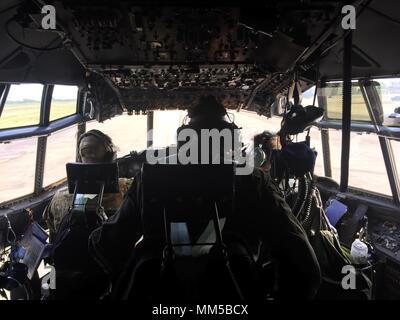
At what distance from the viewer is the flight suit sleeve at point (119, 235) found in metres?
1.07

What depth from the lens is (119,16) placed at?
1.18 m

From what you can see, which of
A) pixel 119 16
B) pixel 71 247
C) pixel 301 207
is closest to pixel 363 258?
pixel 301 207

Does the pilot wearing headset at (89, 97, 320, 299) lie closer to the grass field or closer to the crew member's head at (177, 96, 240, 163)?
the crew member's head at (177, 96, 240, 163)

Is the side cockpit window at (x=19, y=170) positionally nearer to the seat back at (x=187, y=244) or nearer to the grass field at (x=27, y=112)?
the grass field at (x=27, y=112)

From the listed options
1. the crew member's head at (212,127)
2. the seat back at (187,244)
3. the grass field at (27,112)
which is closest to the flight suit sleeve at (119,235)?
the seat back at (187,244)

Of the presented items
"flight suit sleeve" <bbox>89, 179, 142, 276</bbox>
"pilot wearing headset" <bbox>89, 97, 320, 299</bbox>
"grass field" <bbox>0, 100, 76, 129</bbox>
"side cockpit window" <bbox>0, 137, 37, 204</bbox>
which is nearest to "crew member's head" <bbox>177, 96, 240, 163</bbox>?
"pilot wearing headset" <bbox>89, 97, 320, 299</bbox>

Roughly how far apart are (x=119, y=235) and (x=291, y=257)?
60 cm

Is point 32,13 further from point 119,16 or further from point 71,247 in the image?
point 71,247

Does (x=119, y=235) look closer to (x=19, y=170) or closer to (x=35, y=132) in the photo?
(x=35, y=132)

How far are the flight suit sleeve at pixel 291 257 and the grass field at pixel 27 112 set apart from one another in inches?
94.4

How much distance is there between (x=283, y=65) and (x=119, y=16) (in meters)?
0.97

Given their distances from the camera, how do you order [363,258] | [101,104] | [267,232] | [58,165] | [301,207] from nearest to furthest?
1. [267,232]
2. [301,207]
3. [363,258]
4. [101,104]
5. [58,165]

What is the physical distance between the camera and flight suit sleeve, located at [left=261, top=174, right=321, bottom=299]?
38.9 inches

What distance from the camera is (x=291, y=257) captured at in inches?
38.9
